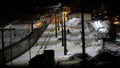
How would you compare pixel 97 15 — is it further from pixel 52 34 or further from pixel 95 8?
pixel 52 34

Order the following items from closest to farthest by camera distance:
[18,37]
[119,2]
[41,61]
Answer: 1. [41,61]
2. [18,37]
3. [119,2]

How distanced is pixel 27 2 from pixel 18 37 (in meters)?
13.1

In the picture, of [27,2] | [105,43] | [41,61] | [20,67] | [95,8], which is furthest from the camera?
[95,8]

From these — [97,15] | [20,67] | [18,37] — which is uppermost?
[97,15]

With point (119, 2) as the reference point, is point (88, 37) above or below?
below

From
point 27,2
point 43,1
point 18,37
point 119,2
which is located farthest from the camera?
point 43,1

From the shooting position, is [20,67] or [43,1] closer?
[20,67]

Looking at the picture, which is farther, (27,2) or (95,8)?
(95,8)

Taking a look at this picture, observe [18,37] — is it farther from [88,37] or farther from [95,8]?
[95,8]

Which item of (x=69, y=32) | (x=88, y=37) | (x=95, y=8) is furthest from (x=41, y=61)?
(x=95, y=8)

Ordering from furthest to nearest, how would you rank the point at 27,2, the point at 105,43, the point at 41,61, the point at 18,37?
the point at 27,2 < the point at 18,37 < the point at 105,43 < the point at 41,61

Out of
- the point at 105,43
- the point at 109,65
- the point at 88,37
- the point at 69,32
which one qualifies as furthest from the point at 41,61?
the point at 69,32

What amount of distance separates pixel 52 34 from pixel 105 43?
1010 cm

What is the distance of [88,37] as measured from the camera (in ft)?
108
